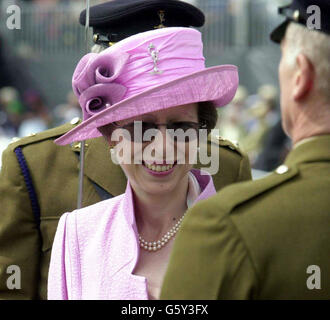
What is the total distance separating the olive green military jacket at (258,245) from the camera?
1712mm

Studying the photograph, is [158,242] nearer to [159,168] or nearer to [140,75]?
[159,168]

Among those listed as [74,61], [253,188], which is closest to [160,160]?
[253,188]

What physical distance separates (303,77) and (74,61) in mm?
14671

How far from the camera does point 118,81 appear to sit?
8.26 feet

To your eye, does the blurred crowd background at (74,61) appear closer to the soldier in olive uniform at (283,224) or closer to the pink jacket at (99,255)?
the pink jacket at (99,255)

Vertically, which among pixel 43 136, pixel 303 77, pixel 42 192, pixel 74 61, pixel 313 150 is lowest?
pixel 74 61

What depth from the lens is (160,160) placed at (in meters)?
2.45

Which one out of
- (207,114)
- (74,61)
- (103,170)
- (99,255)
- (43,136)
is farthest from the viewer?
(74,61)

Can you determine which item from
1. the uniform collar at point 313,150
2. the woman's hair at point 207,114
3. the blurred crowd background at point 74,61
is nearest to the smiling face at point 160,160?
the woman's hair at point 207,114

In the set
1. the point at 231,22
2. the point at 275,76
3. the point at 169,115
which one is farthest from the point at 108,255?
the point at 231,22

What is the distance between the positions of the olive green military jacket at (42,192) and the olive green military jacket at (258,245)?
1229 mm

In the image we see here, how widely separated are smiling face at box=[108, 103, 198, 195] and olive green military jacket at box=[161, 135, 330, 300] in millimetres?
670

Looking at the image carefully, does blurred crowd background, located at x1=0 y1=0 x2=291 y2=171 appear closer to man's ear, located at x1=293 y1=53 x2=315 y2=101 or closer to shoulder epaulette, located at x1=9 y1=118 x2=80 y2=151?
shoulder epaulette, located at x1=9 y1=118 x2=80 y2=151

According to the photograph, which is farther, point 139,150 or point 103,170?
point 103,170
